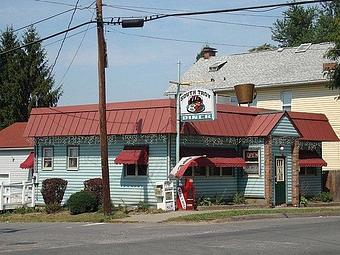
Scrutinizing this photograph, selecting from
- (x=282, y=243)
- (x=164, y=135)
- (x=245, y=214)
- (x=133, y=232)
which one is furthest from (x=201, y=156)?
(x=282, y=243)

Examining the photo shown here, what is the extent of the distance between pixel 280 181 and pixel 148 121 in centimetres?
736

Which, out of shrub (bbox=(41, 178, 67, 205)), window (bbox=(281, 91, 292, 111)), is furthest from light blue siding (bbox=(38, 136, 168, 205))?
window (bbox=(281, 91, 292, 111))

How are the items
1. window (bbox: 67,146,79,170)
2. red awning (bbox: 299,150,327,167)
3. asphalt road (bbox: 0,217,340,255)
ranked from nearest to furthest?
1. asphalt road (bbox: 0,217,340,255)
2. window (bbox: 67,146,79,170)
3. red awning (bbox: 299,150,327,167)

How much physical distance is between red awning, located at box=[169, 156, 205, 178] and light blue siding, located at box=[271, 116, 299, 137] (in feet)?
17.0

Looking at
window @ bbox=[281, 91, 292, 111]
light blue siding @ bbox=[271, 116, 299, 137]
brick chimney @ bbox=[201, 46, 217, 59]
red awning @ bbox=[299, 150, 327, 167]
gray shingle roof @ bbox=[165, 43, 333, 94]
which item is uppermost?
brick chimney @ bbox=[201, 46, 217, 59]

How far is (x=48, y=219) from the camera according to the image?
88.1ft

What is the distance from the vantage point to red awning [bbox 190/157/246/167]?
28263mm

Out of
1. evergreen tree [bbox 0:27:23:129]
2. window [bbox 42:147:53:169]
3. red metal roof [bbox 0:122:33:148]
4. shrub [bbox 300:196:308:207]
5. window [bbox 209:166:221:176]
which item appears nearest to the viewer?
window [bbox 209:166:221:176]

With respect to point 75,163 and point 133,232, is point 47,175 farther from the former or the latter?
point 133,232

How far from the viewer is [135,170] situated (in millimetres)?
29469

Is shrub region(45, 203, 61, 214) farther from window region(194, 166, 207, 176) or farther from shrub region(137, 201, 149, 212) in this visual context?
window region(194, 166, 207, 176)

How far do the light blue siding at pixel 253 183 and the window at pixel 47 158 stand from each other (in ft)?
29.8

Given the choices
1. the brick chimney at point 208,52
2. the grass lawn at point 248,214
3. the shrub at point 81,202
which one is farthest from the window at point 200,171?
the brick chimney at point 208,52

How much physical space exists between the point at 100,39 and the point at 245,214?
28.4 ft
